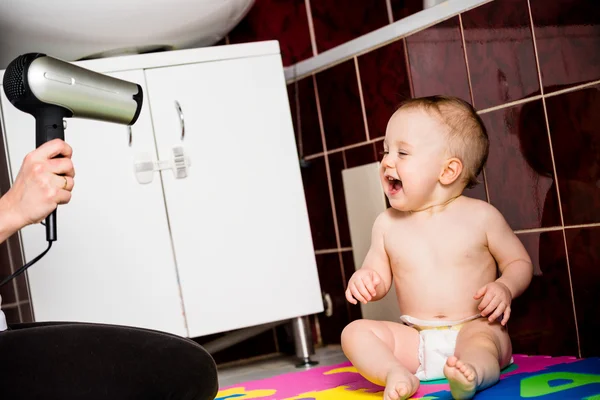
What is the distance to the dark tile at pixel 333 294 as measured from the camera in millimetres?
1963

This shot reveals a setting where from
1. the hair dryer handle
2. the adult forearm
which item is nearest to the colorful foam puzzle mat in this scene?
the adult forearm

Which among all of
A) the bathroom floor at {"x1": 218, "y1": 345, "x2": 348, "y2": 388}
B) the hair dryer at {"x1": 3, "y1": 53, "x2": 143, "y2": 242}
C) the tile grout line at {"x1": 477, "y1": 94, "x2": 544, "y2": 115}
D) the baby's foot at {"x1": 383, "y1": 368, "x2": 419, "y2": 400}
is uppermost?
the hair dryer at {"x1": 3, "y1": 53, "x2": 143, "y2": 242}

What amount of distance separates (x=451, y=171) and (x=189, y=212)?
587 mm

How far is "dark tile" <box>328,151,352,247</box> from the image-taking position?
6.28ft

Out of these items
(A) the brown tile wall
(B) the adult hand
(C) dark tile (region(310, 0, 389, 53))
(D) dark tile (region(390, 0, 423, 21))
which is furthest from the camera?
(C) dark tile (region(310, 0, 389, 53))

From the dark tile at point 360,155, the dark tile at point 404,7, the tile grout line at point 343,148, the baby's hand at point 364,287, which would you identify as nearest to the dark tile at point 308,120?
the tile grout line at point 343,148

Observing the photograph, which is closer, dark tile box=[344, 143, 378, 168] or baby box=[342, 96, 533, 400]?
baby box=[342, 96, 533, 400]

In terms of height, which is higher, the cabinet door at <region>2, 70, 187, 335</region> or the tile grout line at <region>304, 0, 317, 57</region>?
the tile grout line at <region>304, 0, 317, 57</region>

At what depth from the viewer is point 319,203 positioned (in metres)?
2.01

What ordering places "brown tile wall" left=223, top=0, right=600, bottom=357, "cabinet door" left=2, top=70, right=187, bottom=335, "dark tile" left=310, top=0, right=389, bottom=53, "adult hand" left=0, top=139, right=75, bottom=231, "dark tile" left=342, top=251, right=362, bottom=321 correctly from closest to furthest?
"adult hand" left=0, top=139, right=75, bottom=231
"brown tile wall" left=223, top=0, right=600, bottom=357
"cabinet door" left=2, top=70, right=187, bottom=335
"dark tile" left=342, top=251, right=362, bottom=321
"dark tile" left=310, top=0, right=389, bottom=53

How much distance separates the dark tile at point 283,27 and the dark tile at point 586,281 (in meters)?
1.04

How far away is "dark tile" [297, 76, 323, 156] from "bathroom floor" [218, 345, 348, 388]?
498mm

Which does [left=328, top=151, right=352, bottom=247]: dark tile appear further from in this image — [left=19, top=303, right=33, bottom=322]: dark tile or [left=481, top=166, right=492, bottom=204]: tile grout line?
[left=19, top=303, right=33, bottom=322]: dark tile

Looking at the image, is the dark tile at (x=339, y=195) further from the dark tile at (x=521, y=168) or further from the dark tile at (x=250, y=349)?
the dark tile at (x=521, y=168)
